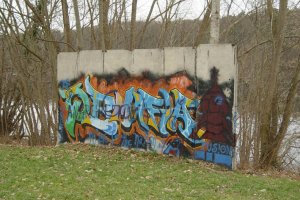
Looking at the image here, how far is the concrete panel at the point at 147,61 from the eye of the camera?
10102mm

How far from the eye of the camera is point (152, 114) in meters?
10.2

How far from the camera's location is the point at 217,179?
797cm

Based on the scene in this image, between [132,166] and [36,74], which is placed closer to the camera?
[132,166]

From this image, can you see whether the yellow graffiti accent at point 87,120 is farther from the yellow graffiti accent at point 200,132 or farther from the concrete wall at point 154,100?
the yellow graffiti accent at point 200,132

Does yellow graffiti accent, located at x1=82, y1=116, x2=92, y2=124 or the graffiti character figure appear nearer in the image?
the graffiti character figure

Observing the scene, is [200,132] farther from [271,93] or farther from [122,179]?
[271,93]

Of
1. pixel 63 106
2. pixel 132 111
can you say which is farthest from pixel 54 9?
pixel 132 111

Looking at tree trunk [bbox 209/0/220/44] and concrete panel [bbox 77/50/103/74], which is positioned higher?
tree trunk [bbox 209/0/220/44]

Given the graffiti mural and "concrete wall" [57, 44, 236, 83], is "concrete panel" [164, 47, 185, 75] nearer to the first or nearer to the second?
"concrete wall" [57, 44, 236, 83]

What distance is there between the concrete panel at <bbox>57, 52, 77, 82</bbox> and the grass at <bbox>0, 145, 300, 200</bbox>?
259cm

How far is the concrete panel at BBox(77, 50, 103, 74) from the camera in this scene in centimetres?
1122

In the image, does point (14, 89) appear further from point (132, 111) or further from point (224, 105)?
point (224, 105)

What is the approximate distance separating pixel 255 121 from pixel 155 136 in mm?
4482

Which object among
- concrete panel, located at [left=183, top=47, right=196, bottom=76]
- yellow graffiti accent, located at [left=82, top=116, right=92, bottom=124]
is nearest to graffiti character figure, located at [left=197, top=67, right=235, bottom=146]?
concrete panel, located at [left=183, top=47, right=196, bottom=76]
